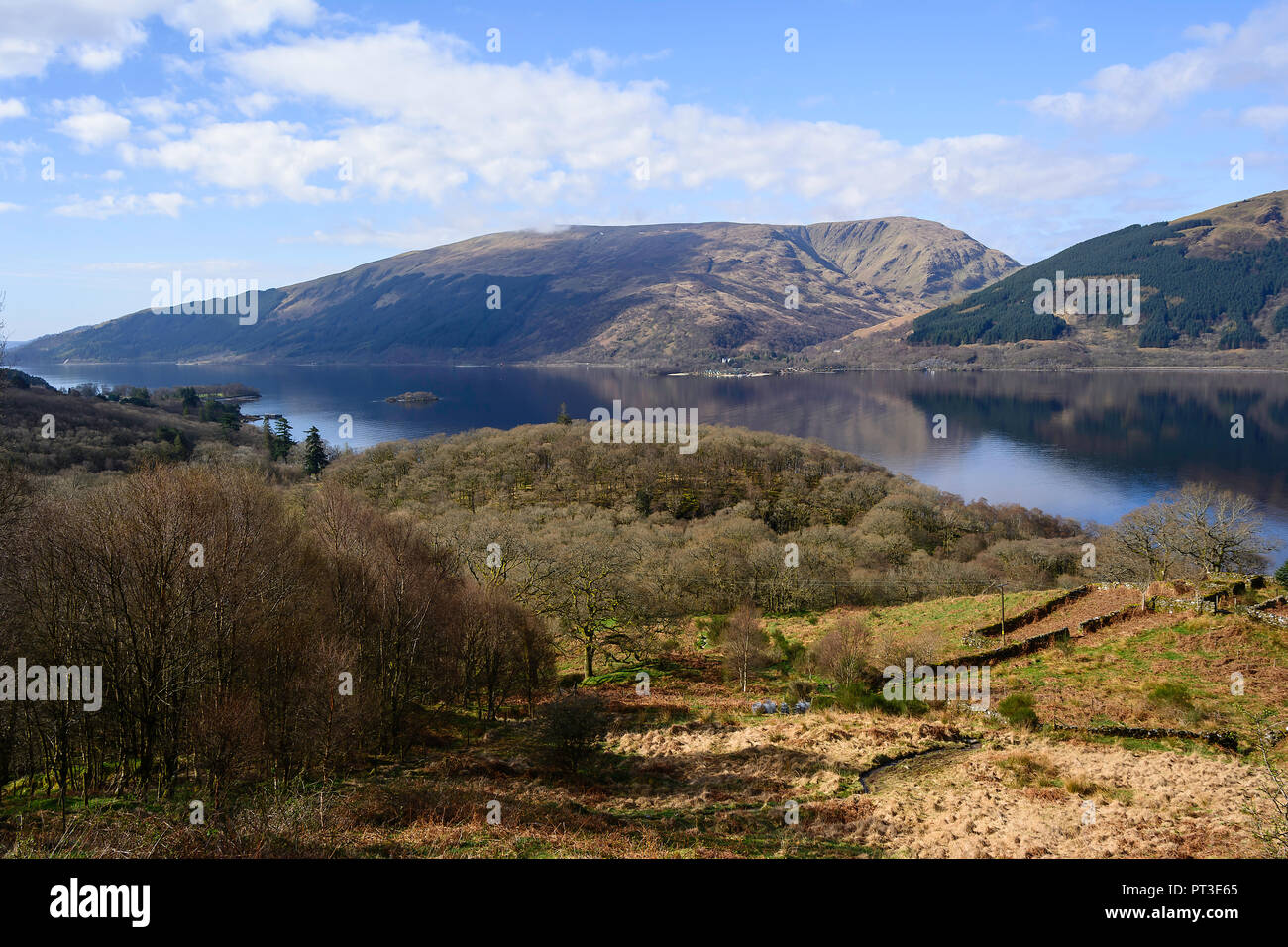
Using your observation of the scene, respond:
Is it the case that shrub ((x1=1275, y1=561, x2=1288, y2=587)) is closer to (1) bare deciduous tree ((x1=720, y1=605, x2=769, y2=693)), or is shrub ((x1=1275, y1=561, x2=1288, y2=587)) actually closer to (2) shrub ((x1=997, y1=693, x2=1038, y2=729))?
(2) shrub ((x1=997, y1=693, x2=1038, y2=729))

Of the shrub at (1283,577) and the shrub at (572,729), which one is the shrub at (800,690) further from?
the shrub at (1283,577)

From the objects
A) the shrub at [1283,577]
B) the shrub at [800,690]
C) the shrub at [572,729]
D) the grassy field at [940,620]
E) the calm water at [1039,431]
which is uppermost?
the calm water at [1039,431]

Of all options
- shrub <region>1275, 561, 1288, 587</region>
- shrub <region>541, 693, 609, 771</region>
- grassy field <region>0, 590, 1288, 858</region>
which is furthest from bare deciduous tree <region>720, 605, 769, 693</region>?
shrub <region>1275, 561, 1288, 587</region>

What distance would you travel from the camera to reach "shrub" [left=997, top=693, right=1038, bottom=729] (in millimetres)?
21453

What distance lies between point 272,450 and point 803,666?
89820mm

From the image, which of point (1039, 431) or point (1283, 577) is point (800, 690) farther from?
point (1039, 431)

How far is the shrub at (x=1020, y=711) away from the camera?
21453 mm

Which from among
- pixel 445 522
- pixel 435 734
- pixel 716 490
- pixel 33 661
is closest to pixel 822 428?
pixel 716 490

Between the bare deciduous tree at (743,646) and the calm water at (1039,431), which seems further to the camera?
the calm water at (1039,431)

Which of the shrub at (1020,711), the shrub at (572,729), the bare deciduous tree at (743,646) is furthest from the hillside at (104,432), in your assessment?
the shrub at (1020,711)

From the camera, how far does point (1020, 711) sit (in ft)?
71.3

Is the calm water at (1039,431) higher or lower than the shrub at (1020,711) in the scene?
higher

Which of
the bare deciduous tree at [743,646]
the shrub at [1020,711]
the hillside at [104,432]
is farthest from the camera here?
the hillside at [104,432]
